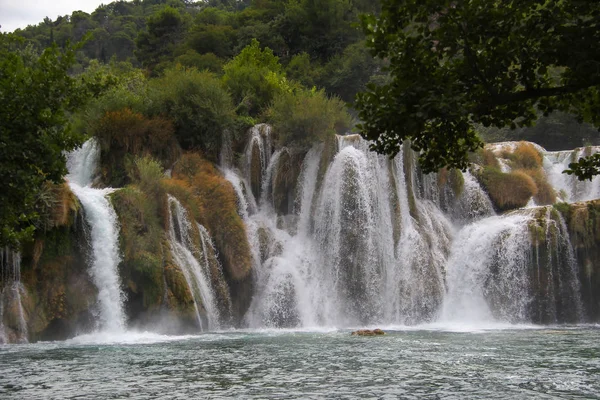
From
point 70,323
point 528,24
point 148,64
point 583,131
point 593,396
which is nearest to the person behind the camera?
point 528,24

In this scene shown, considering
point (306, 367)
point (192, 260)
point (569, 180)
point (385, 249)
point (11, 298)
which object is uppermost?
point (569, 180)

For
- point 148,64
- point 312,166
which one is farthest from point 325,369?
point 148,64

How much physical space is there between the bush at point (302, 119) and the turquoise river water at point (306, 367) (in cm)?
1258

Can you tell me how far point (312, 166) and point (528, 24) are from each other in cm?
2340

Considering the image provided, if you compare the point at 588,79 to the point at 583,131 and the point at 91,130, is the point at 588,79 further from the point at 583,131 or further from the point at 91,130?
the point at 583,131

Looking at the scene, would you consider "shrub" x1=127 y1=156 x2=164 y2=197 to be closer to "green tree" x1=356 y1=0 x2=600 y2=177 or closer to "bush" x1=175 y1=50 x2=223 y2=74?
"green tree" x1=356 y1=0 x2=600 y2=177

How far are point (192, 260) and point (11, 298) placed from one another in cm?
721

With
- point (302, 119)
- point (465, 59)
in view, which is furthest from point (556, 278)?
point (465, 59)

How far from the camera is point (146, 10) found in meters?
108

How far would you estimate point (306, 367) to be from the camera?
51.5ft

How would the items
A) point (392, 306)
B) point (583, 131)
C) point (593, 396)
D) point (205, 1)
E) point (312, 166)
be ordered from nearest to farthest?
point (593, 396) < point (392, 306) < point (312, 166) < point (583, 131) < point (205, 1)

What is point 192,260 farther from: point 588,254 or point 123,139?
point 588,254

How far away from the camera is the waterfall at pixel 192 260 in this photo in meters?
27.1

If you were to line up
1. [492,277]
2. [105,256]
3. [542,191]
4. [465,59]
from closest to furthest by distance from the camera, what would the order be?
1. [465,59]
2. [105,256]
3. [492,277]
4. [542,191]
